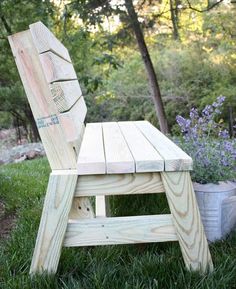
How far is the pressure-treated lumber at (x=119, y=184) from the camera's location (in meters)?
1.58

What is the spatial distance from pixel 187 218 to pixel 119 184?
0.32 metres

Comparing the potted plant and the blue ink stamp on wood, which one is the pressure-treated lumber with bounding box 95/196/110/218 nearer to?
the potted plant

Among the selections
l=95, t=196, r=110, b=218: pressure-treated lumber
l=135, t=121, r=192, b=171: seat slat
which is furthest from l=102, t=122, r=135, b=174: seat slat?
l=95, t=196, r=110, b=218: pressure-treated lumber

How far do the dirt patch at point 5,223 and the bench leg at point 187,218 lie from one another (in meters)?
1.20

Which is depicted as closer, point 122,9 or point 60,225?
point 60,225

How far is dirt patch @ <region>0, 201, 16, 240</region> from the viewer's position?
2.37 meters

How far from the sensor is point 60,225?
1.59 m

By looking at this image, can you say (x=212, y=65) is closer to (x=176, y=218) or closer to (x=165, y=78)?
(x=165, y=78)

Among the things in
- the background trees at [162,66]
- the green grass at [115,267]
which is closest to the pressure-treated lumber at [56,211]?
the green grass at [115,267]

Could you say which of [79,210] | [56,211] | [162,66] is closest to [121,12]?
[79,210]

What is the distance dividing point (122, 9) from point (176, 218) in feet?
15.5

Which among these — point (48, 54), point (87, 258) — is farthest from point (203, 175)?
point (48, 54)

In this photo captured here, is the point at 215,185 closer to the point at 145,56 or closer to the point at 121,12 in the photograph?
the point at 145,56

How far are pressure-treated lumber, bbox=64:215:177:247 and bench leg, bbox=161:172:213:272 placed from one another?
0.05m
